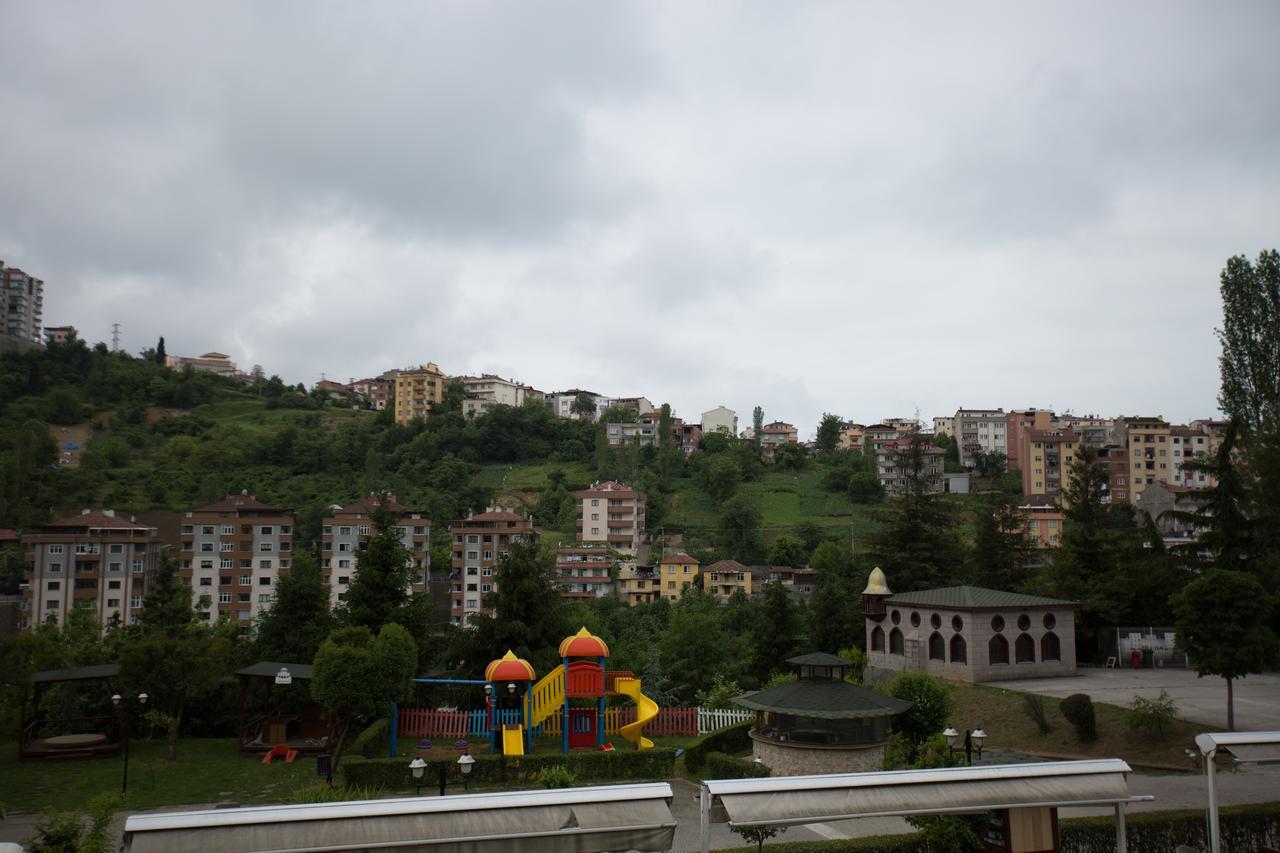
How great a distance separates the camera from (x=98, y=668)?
72.4 ft

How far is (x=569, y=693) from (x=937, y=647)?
1303cm

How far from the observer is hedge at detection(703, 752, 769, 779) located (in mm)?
17208

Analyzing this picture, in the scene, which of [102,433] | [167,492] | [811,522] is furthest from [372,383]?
[811,522]

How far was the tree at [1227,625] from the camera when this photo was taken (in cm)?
1848

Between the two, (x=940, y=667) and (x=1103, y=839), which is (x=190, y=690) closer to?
(x=1103, y=839)

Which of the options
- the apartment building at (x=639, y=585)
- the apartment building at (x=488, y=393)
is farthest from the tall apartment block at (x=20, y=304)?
the apartment building at (x=639, y=585)

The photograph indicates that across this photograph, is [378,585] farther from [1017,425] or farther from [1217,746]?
[1017,425]

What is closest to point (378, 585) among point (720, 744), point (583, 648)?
point (583, 648)

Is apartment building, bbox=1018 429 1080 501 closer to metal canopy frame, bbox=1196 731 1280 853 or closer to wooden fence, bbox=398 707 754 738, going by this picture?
wooden fence, bbox=398 707 754 738

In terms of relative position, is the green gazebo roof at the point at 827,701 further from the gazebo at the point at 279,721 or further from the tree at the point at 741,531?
the tree at the point at 741,531

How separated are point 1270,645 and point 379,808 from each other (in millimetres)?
19170

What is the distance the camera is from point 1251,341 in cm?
3962

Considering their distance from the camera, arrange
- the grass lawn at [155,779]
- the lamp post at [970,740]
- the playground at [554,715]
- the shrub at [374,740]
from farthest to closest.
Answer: the playground at [554,715]
the shrub at [374,740]
the grass lawn at [155,779]
the lamp post at [970,740]

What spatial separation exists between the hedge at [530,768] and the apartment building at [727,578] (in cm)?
5092
